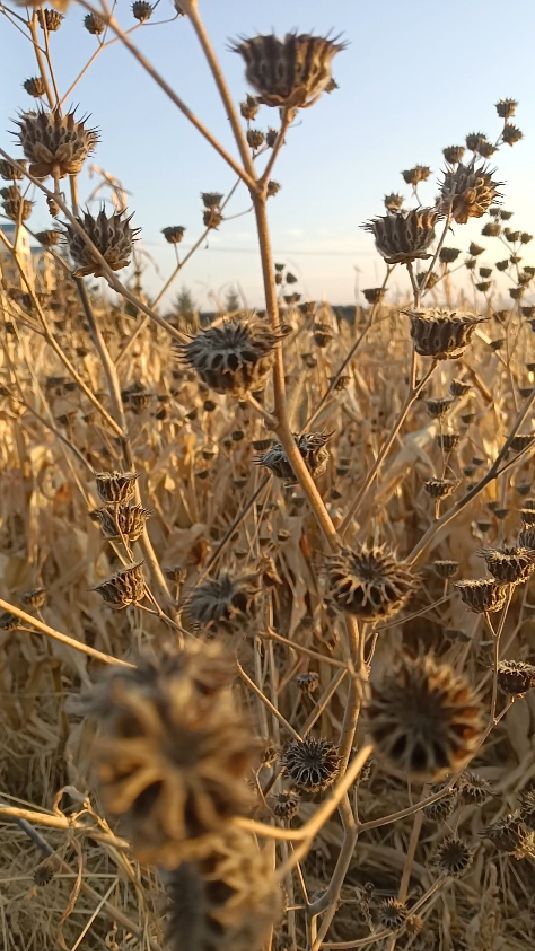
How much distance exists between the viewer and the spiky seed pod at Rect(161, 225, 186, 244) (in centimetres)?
334

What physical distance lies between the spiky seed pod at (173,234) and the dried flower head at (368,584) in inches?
99.2

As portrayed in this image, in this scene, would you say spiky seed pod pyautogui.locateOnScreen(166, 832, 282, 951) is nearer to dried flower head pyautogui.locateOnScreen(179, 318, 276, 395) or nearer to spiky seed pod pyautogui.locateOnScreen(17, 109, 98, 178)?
dried flower head pyautogui.locateOnScreen(179, 318, 276, 395)

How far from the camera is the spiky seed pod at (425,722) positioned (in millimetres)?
808

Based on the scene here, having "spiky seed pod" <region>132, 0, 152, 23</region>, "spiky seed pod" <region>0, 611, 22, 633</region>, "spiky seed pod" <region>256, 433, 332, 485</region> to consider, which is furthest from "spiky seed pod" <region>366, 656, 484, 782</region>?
"spiky seed pod" <region>132, 0, 152, 23</region>

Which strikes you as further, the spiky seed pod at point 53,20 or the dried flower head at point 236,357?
the spiky seed pod at point 53,20

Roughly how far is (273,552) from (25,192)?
1.72 m

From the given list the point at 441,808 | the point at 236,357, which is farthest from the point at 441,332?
the point at 441,808

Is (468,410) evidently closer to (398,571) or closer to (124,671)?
(398,571)

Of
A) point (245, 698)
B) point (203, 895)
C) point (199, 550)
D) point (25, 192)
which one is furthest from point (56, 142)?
point (199, 550)

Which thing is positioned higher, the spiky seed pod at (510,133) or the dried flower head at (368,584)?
the spiky seed pod at (510,133)

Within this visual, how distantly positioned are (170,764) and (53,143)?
5.35 feet

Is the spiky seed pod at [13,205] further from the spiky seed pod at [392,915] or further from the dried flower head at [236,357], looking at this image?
the spiky seed pod at [392,915]

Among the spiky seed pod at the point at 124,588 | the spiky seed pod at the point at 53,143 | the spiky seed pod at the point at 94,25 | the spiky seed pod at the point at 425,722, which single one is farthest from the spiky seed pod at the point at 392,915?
the spiky seed pod at the point at 94,25

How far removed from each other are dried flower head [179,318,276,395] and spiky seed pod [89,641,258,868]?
61cm
